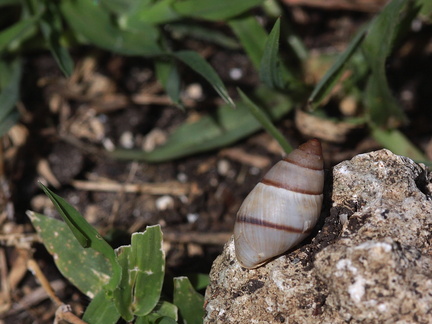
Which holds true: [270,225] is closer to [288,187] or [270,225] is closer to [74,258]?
[288,187]

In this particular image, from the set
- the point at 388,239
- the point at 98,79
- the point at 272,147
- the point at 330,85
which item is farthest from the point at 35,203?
the point at 388,239

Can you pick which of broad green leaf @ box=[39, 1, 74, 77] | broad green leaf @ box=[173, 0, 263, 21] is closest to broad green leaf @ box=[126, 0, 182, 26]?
broad green leaf @ box=[173, 0, 263, 21]

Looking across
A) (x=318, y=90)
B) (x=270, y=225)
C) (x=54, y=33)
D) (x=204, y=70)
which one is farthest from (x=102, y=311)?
(x=54, y=33)

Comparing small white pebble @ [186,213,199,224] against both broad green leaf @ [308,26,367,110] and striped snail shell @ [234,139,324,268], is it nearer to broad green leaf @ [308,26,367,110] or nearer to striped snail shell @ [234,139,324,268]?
broad green leaf @ [308,26,367,110]

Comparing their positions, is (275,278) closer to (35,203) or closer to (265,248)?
(265,248)

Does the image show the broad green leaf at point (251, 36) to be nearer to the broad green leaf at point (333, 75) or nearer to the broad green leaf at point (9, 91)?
the broad green leaf at point (333, 75)
